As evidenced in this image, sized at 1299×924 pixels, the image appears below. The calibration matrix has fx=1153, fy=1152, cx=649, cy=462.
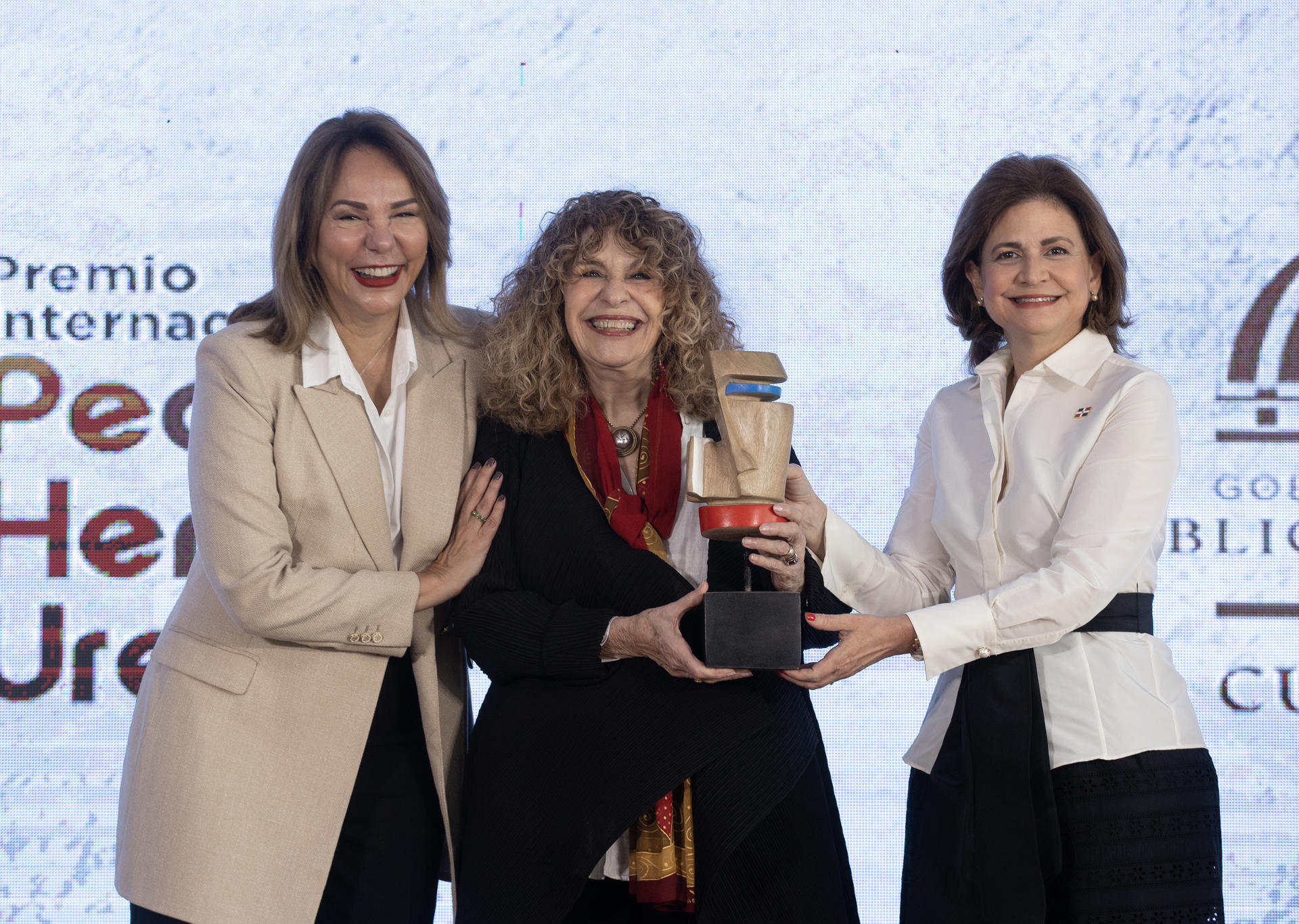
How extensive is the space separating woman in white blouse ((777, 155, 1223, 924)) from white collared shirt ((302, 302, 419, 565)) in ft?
2.32

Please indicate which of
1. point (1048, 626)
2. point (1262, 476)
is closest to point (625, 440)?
point (1048, 626)

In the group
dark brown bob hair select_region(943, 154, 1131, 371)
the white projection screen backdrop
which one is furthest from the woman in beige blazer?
the white projection screen backdrop

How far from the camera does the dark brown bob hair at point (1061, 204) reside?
6.32 ft

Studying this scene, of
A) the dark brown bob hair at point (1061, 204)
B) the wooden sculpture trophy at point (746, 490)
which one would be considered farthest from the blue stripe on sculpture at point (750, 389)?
→ the dark brown bob hair at point (1061, 204)

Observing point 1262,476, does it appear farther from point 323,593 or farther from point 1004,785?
point 323,593

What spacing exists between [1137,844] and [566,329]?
121cm

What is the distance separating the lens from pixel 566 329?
201cm

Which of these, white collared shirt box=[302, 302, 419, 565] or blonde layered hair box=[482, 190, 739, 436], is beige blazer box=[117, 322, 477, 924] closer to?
white collared shirt box=[302, 302, 419, 565]

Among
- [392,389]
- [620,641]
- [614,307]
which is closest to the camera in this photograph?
[620,641]

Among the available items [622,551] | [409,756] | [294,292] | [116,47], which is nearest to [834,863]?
[622,551]

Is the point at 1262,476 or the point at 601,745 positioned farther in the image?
the point at 1262,476

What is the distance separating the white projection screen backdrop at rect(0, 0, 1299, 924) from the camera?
3.20 metres

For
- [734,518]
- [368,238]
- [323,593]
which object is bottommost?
[323,593]

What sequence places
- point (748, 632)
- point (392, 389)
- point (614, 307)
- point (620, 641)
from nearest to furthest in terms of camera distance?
1. point (748, 632)
2. point (620, 641)
3. point (614, 307)
4. point (392, 389)
